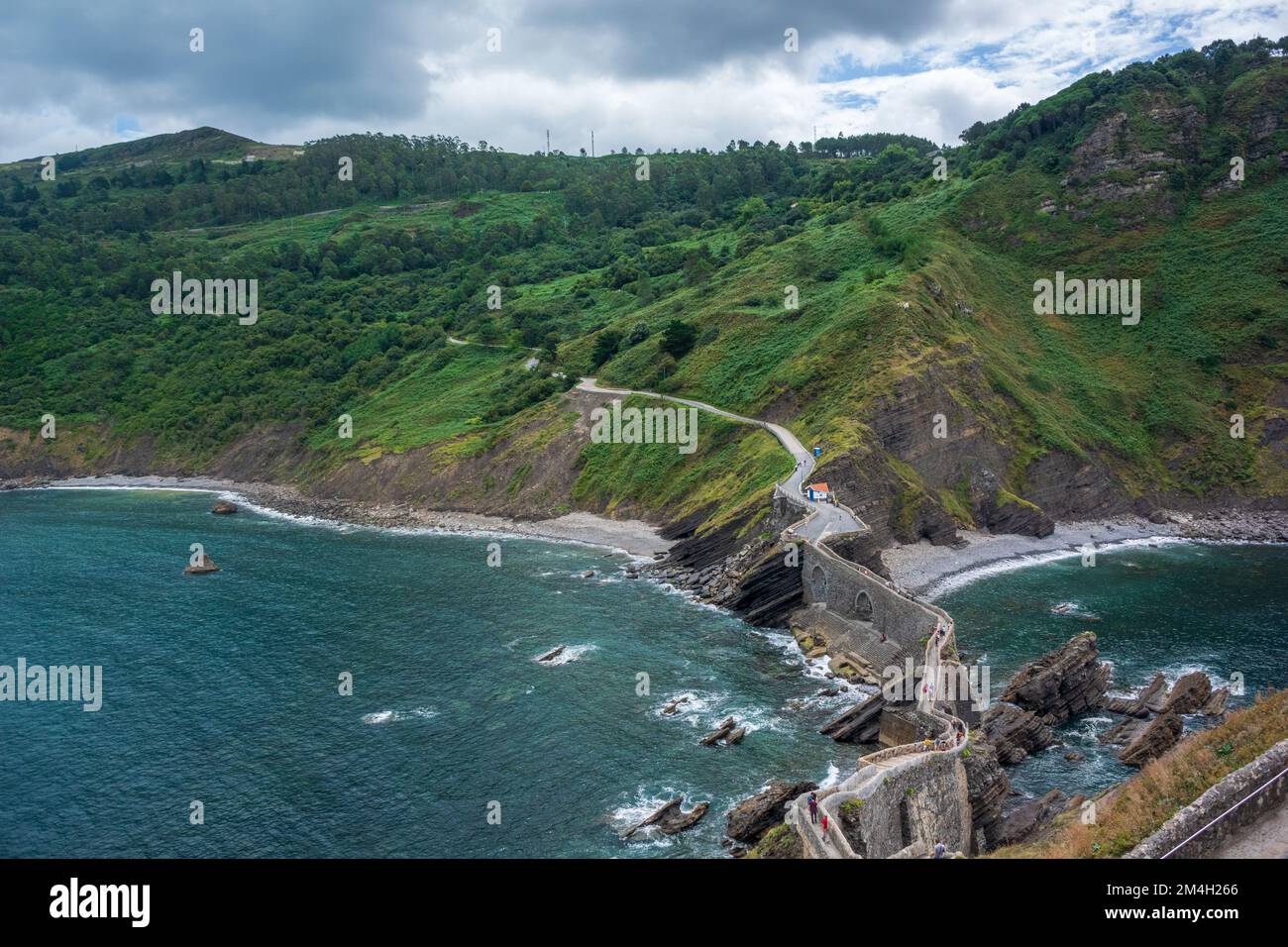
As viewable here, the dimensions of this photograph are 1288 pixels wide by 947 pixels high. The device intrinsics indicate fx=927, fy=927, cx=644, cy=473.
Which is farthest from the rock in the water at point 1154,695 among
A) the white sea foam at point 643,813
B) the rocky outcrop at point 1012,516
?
the rocky outcrop at point 1012,516

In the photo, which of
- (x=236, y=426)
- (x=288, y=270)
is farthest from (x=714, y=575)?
(x=288, y=270)

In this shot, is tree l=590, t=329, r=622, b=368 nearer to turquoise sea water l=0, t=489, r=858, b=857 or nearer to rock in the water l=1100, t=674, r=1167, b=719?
turquoise sea water l=0, t=489, r=858, b=857

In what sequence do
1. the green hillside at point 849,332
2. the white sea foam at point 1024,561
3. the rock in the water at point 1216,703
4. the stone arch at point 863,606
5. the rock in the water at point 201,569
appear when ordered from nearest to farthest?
the rock in the water at point 1216,703, the stone arch at point 863,606, the white sea foam at point 1024,561, the rock in the water at point 201,569, the green hillside at point 849,332

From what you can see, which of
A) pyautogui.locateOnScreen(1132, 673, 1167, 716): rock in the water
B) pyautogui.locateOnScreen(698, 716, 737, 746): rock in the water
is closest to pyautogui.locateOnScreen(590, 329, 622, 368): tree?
pyautogui.locateOnScreen(698, 716, 737, 746): rock in the water

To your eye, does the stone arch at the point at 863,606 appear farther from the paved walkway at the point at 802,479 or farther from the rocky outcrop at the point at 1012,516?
the rocky outcrop at the point at 1012,516

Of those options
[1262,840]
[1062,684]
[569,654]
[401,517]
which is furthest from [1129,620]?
[401,517]

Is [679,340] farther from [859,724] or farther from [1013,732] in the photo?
[1013,732]
